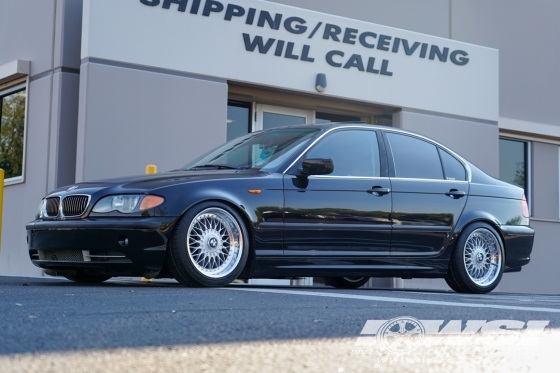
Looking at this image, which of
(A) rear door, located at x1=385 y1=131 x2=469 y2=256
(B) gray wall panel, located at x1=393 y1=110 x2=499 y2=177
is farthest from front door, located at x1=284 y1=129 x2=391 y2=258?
(B) gray wall panel, located at x1=393 y1=110 x2=499 y2=177

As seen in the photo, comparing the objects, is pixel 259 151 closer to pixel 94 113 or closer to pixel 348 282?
pixel 348 282

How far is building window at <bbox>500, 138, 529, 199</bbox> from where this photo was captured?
60.0 ft

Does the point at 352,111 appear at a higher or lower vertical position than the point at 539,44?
lower

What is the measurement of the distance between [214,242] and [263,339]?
3.96 metres

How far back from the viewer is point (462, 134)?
16438 millimetres

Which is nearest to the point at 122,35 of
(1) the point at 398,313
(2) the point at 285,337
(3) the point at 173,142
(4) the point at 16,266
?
(3) the point at 173,142

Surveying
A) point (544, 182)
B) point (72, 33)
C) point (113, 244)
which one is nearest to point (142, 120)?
point (72, 33)

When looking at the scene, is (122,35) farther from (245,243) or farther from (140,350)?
(140,350)

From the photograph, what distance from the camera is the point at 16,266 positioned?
13211 mm

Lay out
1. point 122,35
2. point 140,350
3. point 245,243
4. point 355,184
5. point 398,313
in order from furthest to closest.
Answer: point 122,35, point 355,184, point 245,243, point 398,313, point 140,350

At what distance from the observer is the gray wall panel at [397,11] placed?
1572 cm

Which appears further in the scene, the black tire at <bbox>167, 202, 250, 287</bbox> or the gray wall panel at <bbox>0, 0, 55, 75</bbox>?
the gray wall panel at <bbox>0, 0, 55, 75</bbox>

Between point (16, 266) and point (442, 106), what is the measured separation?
23.8 ft

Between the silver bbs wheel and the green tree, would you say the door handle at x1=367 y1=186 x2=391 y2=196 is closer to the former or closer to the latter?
the silver bbs wheel
